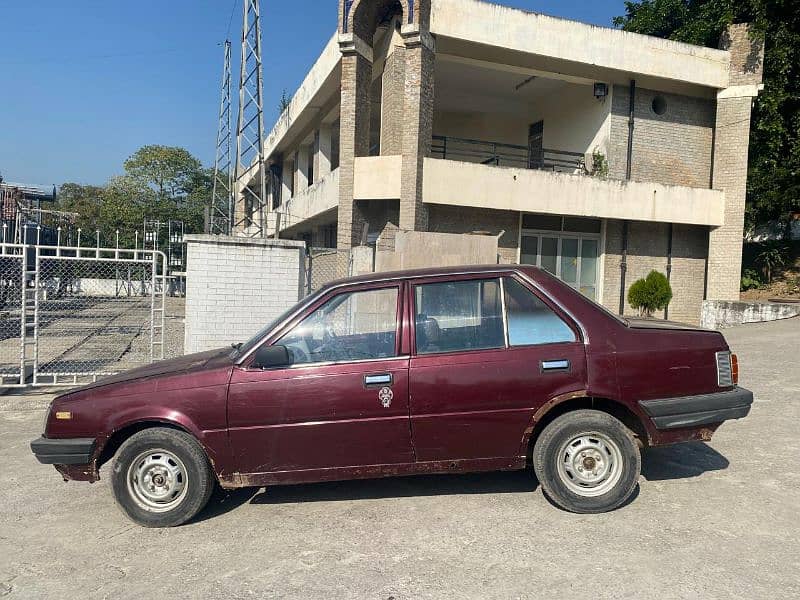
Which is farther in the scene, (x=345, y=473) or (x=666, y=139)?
(x=666, y=139)

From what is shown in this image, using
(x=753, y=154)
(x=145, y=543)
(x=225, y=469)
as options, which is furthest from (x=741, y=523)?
(x=753, y=154)

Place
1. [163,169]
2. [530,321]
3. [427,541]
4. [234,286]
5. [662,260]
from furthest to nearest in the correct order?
[163,169], [662,260], [234,286], [530,321], [427,541]

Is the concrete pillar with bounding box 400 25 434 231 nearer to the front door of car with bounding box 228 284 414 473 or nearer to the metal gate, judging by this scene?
the metal gate

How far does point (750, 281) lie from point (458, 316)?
18.5 meters

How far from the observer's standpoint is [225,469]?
151 inches

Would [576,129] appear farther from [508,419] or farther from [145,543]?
[145,543]

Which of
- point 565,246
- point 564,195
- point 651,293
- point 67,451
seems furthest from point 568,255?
point 67,451

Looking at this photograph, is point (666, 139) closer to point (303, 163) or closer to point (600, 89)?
point (600, 89)

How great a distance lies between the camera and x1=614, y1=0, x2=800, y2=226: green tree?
55.0 feet


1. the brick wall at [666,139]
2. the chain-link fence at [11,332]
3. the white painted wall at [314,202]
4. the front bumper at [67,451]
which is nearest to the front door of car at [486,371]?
the front bumper at [67,451]

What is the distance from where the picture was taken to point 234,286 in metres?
9.29

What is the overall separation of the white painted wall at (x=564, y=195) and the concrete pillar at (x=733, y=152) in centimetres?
42

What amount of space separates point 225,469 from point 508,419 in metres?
2.00

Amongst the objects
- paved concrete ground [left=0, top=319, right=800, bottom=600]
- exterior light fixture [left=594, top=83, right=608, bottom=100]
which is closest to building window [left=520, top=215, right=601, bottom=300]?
exterior light fixture [left=594, top=83, right=608, bottom=100]
